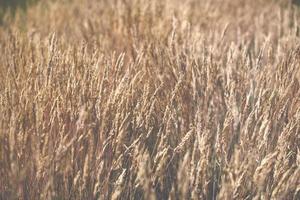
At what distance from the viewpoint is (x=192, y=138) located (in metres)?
1.69

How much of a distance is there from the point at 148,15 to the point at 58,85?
1.38 meters

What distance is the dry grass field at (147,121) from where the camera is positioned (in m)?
1.32

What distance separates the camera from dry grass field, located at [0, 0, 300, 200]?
132 cm

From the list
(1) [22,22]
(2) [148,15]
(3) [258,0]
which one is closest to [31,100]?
(2) [148,15]

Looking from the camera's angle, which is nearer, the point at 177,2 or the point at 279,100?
the point at 279,100

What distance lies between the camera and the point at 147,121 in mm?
1550

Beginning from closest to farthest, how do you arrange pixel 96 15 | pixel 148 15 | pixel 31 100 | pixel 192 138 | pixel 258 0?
pixel 31 100, pixel 192 138, pixel 148 15, pixel 96 15, pixel 258 0

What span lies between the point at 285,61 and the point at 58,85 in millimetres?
970

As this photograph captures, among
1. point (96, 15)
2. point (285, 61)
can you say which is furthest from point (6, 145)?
point (96, 15)

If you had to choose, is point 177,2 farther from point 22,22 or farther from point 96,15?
point 22,22

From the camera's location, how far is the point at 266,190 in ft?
4.63

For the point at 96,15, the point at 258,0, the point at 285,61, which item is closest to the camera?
the point at 285,61

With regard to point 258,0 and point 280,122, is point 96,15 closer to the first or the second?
point 258,0

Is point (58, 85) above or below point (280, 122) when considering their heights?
above
